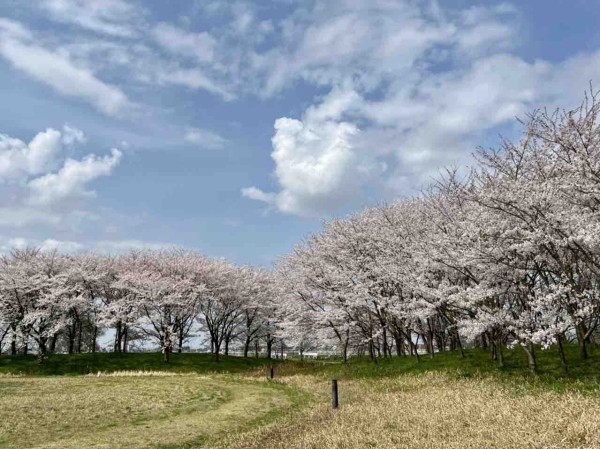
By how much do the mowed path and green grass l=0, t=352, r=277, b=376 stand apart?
14.4 meters

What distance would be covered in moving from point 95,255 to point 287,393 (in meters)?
48.9

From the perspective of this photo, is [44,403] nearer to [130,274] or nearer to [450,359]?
[450,359]

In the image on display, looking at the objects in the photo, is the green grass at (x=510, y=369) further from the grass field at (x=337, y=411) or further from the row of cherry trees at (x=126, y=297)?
the row of cherry trees at (x=126, y=297)

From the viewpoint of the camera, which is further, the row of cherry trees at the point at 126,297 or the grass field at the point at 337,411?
the row of cherry trees at the point at 126,297

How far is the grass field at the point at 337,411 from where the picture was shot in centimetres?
1120

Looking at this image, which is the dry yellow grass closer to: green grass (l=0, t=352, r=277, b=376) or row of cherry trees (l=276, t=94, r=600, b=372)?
row of cherry trees (l=276, t=94, r=600, b=372)

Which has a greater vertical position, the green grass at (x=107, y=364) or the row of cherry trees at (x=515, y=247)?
the row of cherry trees at (x=515, y=247)

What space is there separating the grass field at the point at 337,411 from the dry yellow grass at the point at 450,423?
0.04 metres

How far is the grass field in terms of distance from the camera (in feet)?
36.8

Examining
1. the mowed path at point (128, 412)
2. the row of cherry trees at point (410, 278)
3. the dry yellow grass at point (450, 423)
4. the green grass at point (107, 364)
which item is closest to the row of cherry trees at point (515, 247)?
the row of cherry trees at point (410, 278)

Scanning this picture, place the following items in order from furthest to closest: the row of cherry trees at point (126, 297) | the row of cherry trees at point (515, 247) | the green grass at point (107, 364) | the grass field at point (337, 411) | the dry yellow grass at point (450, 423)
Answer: the row of cherry trees at point (126, 297)
the green grass at point (107, 364)
the row of cherry trees at point (515, 247)
the grass field at point (337, 411)
the dry yellow grass at point (450, 423)

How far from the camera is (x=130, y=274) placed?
2237 inches

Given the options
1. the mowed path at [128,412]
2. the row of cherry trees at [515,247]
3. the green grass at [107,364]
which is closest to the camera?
the mowed path at [128,412]

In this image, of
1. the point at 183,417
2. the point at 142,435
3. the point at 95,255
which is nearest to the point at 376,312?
the point at 183,417
